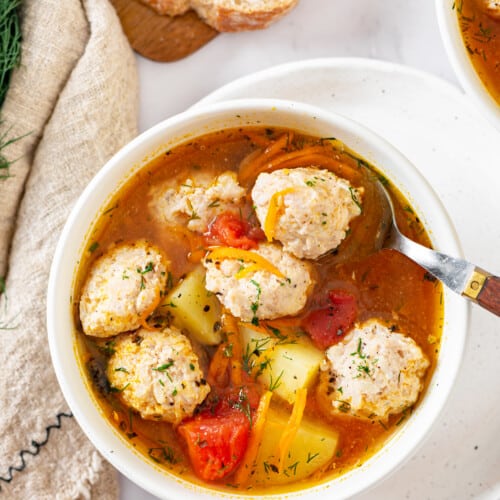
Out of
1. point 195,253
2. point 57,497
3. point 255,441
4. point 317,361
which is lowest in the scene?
point 57,497

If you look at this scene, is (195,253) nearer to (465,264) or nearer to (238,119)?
(238,119)

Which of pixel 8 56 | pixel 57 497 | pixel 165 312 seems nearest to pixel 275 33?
pixel 8 56

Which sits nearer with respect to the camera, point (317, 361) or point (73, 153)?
point (317, 361)

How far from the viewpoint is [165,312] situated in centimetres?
314

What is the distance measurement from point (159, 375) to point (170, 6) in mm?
1754

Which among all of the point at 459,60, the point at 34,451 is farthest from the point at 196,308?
the point at 459,60

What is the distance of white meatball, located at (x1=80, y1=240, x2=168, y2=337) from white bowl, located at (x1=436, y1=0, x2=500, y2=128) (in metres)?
1.36

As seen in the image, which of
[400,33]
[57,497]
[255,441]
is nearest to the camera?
[255,441]

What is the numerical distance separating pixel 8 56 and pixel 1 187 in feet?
1.93

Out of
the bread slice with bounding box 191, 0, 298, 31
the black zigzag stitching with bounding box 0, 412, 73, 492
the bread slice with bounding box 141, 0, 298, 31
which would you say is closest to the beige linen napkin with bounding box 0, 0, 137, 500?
the black zigzag stitching with bounding box 0, 412, 73, 492

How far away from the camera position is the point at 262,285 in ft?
9.69

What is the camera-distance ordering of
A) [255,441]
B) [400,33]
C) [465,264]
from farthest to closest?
[400,33] → [255,441] → [465,264]

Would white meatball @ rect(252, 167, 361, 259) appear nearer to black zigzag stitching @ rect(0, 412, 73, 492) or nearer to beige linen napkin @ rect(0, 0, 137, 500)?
beige linen napkin @ rect(0, 0, 137, 500)

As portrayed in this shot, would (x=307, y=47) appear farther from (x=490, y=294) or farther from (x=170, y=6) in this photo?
(x=490, y=294)
